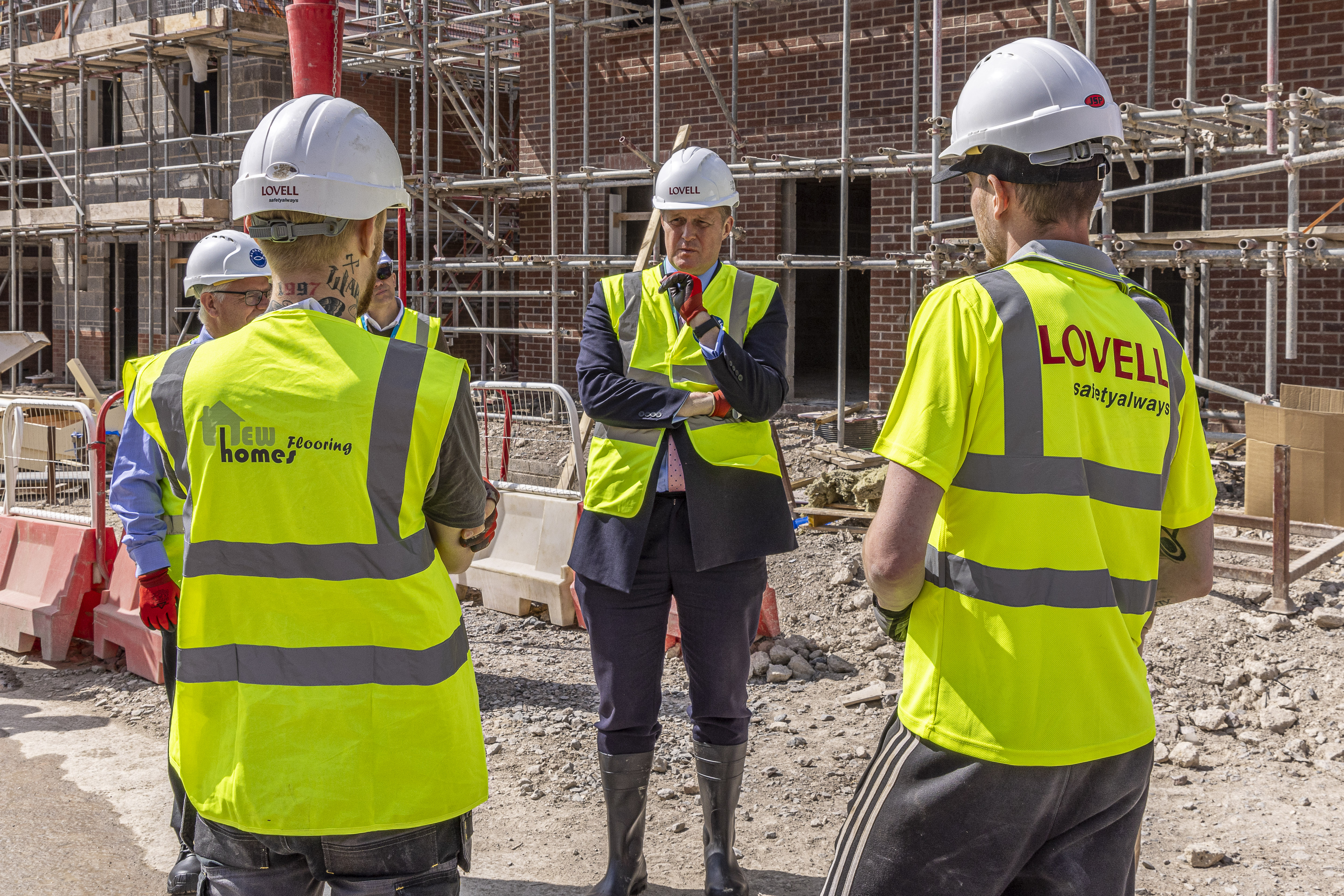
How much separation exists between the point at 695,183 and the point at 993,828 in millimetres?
2362

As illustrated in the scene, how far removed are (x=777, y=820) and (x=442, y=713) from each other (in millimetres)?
2560

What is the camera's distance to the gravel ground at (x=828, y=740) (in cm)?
403

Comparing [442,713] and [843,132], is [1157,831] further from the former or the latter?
[843,132]

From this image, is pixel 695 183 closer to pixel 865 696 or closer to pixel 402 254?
pixel 402 254

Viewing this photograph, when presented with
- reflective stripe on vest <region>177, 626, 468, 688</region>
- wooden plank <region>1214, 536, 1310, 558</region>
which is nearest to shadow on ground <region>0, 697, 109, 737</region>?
reflective stripe on vest <region>177, 626, 468, 688</region>

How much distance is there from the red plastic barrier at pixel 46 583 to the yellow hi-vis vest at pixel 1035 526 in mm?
5697

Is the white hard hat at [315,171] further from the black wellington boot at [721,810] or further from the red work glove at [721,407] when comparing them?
the black wellington boot at [721,810]

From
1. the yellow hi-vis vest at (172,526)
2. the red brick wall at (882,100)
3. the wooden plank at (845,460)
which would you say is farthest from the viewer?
the wooden plank at (845,460)

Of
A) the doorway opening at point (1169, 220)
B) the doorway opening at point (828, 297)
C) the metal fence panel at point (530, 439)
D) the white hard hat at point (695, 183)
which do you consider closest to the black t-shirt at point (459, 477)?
the white hard hat at point (695, 183)

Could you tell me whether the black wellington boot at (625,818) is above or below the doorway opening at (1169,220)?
below

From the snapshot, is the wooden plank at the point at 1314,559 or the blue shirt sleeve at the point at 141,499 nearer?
the blue shirt sleeve at the point at 141,499

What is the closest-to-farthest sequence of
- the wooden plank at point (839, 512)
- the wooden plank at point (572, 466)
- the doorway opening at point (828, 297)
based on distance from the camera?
the wooden plank at point (839, 512), the wooden plank at point (572, 466), the doorway opening at point (828, 297)

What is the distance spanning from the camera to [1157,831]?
166 inches

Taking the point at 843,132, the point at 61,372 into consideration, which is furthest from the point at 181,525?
the point at 61,372
